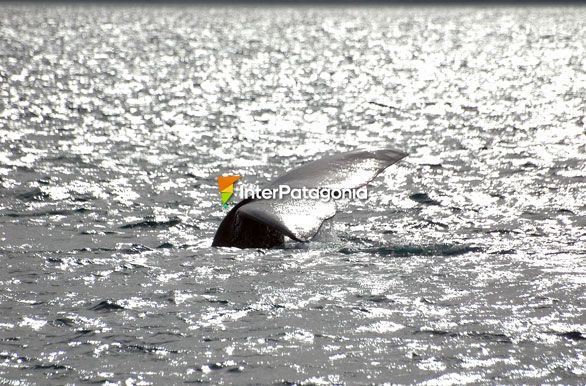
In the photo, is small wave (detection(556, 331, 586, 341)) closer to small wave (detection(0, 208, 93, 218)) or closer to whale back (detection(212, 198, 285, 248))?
whale back (detection(212, 198, 285, 248))

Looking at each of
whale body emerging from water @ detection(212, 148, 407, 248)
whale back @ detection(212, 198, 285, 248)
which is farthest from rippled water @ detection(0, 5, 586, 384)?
whale body emerging from water @ detection(212, 148, 407, 248)

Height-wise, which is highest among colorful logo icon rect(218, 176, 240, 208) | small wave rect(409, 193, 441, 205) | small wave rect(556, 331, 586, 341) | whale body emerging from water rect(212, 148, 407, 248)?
whale body emerging from water rect(212, 148, 407, 248)

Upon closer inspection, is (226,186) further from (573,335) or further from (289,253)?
(573,335)

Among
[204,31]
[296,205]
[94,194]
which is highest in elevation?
[296,205]

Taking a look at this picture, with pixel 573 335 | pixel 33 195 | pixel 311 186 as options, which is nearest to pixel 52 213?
pixel 33 195

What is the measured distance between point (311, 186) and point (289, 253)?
9.03 feet

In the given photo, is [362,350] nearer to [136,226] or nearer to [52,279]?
[52,279]

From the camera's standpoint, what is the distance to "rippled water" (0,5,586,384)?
1069 cm

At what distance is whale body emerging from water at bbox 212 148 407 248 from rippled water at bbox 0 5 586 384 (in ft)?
4.05

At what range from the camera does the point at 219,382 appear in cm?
1007

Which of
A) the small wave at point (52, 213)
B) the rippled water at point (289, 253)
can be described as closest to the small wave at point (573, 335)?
the rippled water at point (289, 253)

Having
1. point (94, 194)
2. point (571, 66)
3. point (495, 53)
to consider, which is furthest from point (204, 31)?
point (94, 194)

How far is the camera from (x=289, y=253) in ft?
47.3

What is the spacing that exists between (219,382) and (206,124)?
21730 mm
